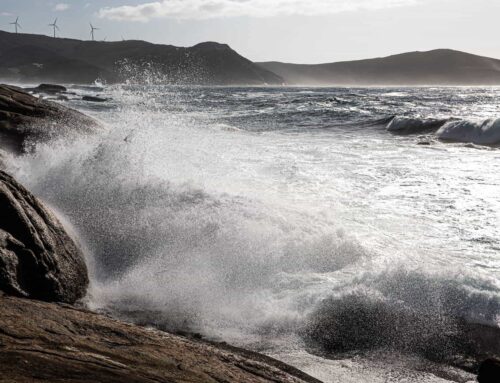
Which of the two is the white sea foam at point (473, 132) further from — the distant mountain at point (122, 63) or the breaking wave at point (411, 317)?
the distant mountain at point (122, 63)

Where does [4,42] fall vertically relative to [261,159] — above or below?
above

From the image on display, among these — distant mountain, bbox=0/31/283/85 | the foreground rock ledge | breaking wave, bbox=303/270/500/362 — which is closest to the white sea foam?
breaking wave, bbox=303/270/500/362

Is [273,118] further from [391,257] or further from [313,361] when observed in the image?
[313,361]

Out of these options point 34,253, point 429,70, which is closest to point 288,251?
point 34,253

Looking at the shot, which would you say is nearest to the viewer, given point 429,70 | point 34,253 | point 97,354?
point 97,354

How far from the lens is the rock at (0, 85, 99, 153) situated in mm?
8156

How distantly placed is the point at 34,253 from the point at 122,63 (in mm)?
166194

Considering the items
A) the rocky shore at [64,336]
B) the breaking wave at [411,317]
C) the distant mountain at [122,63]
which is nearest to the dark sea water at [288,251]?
the breaking wave at [411,317]

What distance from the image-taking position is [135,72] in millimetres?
170000

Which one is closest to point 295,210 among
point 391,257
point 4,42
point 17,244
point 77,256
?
point 391,257

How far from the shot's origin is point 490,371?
3.12 metres

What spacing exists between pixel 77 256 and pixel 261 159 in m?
8.09

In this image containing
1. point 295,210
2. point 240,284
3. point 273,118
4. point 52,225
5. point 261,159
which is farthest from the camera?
point 273,118

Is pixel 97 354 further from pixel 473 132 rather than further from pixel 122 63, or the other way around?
pixel 122 63
